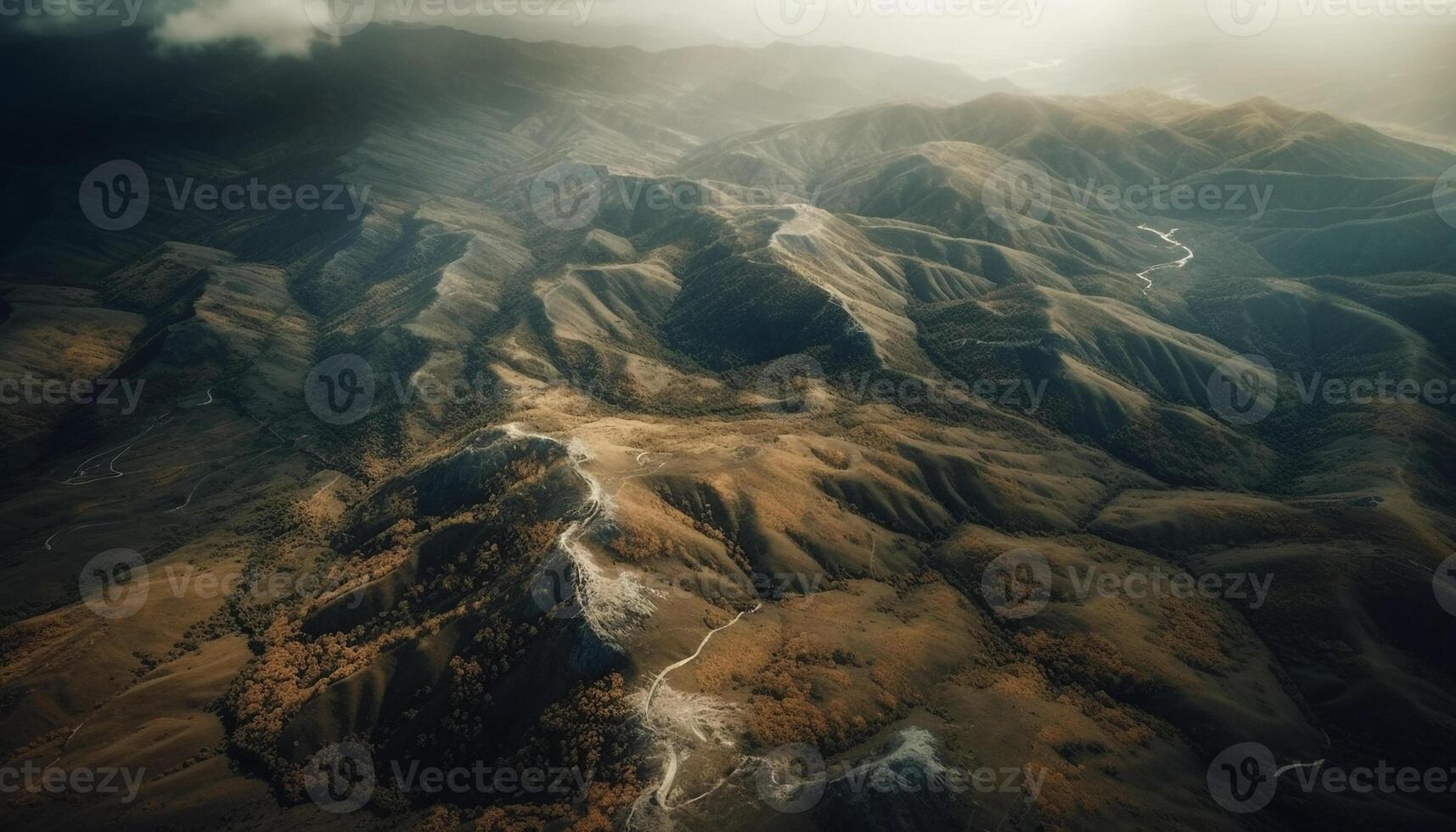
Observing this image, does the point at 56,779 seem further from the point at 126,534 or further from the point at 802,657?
the point at 802,657

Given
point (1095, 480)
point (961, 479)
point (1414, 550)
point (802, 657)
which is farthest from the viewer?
point (1095, 480)

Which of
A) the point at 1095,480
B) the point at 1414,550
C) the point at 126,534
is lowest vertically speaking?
the point at 126,534

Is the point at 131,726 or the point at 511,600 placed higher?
the point at 511,600

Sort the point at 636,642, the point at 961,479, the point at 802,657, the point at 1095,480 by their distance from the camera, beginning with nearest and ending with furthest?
the point at 636,642 < the point at 802,657 < the point at 961,479 < the point at 1095,480

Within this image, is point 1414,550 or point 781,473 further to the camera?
point 781,473

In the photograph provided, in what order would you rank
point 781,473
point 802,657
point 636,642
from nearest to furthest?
point 636,642, point 802,657, point 781,473

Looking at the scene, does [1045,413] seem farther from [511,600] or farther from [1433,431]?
[511,600]

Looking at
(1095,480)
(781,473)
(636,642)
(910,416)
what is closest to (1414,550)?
(1095,480)

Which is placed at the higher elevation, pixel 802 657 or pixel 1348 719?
pixel 802 657

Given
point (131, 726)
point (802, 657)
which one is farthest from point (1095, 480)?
point (131, 726)
